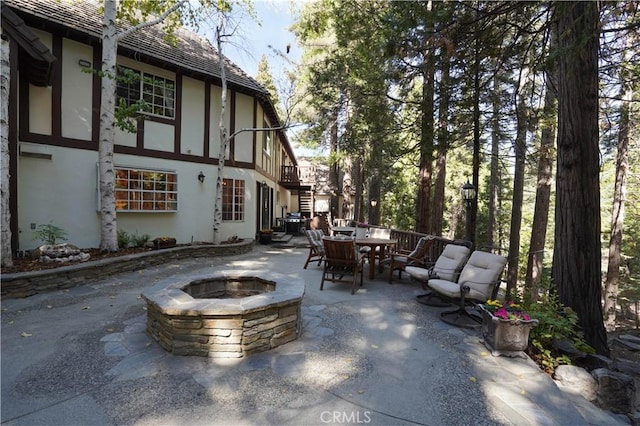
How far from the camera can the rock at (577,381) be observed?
2.66 meters

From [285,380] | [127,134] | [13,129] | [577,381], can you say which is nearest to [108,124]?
[13,129]

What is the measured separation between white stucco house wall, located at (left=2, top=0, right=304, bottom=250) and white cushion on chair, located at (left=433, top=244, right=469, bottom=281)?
22.9 ft

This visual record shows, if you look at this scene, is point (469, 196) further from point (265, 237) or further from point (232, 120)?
point (232, 120)

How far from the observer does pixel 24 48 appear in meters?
5.65

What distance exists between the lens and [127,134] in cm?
833

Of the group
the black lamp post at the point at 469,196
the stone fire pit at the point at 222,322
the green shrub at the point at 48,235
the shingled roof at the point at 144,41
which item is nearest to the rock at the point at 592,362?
the black lamp post at the point at 469,196

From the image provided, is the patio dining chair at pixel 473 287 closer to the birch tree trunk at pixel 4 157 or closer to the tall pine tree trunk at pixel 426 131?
the tall pine tree trunk at pixel 426 131

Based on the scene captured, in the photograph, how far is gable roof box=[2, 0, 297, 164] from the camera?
6867 millimetres

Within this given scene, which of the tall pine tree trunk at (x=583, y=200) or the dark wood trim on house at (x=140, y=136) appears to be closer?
the tall pine tree trunk at (x=583, y=200)

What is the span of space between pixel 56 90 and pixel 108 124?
6.75ft

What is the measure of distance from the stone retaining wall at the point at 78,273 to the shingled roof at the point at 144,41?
5.27 meters

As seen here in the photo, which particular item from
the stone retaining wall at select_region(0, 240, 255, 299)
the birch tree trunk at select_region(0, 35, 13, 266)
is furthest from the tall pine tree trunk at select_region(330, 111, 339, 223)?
the birch tree trunk at select_region(0, 35, 13, 266)

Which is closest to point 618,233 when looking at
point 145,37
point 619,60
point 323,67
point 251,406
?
point 619,60

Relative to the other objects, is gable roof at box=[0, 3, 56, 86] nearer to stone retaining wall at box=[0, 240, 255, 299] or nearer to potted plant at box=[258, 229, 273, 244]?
stone retaining wall at box=[0, 240, 255, 299]
